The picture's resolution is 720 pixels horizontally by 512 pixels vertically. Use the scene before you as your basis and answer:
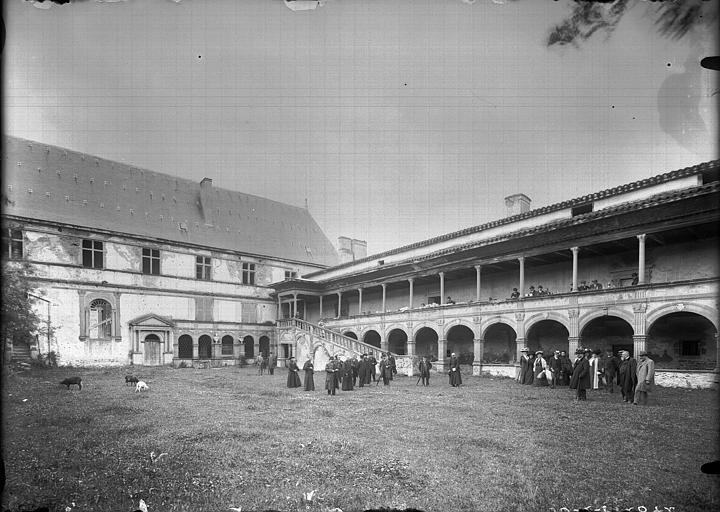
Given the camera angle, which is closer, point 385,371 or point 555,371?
point 555,371

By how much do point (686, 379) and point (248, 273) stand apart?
3097cm

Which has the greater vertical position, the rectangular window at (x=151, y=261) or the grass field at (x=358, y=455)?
the rectangular window at (x=151, y=261)

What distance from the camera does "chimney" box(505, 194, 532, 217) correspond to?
29.3 metres

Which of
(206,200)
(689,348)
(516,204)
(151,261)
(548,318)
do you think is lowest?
(689,348)

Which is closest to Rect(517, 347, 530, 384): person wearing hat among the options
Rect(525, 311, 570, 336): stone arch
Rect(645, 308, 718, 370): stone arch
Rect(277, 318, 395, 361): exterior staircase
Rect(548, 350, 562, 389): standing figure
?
Rect(548, 350, 562, 389): standing figure

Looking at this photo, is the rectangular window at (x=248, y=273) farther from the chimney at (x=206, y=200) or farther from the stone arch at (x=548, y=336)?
the stone arch at (x=548, y=336)

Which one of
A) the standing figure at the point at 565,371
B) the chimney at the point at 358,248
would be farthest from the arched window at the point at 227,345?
the standing figure at the point at 565,371

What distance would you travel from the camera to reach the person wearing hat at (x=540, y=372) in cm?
1752

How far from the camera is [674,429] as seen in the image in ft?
29.5

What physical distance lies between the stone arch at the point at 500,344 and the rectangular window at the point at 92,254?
83.3 ft

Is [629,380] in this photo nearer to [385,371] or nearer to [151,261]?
[385,371]

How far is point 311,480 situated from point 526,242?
18.7 m

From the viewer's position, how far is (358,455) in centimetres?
725

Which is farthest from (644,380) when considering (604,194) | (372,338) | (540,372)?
(372,338)
